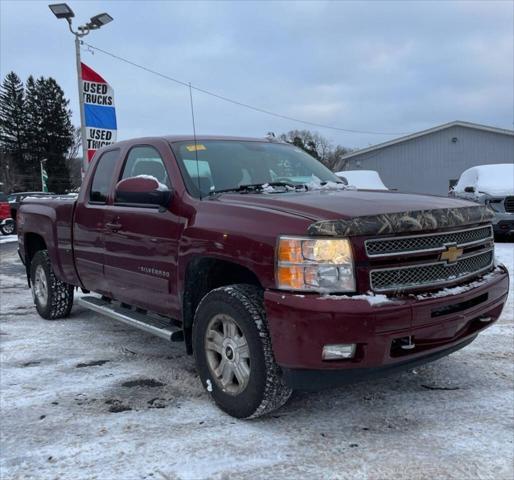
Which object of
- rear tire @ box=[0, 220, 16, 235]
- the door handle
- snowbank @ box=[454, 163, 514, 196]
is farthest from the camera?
rear tire @ box=[0, 220, 16, 235]

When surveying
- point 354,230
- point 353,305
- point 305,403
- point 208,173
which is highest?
point 208,173

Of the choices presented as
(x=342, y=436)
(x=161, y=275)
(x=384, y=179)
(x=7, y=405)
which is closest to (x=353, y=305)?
(x=342, y=436)

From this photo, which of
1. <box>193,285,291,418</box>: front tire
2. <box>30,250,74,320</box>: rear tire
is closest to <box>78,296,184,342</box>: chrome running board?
<box>193,285,291,418</box>: front tire

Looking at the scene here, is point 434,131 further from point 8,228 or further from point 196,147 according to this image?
point 196,147

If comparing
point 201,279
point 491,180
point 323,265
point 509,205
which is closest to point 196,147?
point 201,279

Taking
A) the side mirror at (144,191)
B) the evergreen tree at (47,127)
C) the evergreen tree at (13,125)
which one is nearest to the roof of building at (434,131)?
the side mirror at (144,191)

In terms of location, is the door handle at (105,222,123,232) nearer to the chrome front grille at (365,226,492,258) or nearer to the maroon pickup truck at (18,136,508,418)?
the maroon pickup truck at (18,136,508,418)

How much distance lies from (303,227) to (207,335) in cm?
108

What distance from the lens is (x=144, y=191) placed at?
3785 millimetres

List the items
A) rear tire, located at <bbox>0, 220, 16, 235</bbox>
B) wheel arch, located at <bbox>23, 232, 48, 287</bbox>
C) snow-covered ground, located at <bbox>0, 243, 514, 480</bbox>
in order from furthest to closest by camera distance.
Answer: rear tire, located at <bbox>0, 220, 16, 235</bbox>
wheel arch, located at <bbox>23, 232, 48, 287</bbox>
snow-covered ground, located at <bbox>0, 243, 514, 480</bbox>

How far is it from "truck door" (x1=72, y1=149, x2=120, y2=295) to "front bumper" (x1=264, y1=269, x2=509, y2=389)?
2.32m

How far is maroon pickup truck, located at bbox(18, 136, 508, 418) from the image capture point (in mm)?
2914

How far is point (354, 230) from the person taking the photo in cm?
291

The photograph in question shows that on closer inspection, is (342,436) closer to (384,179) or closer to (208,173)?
(208,173)
